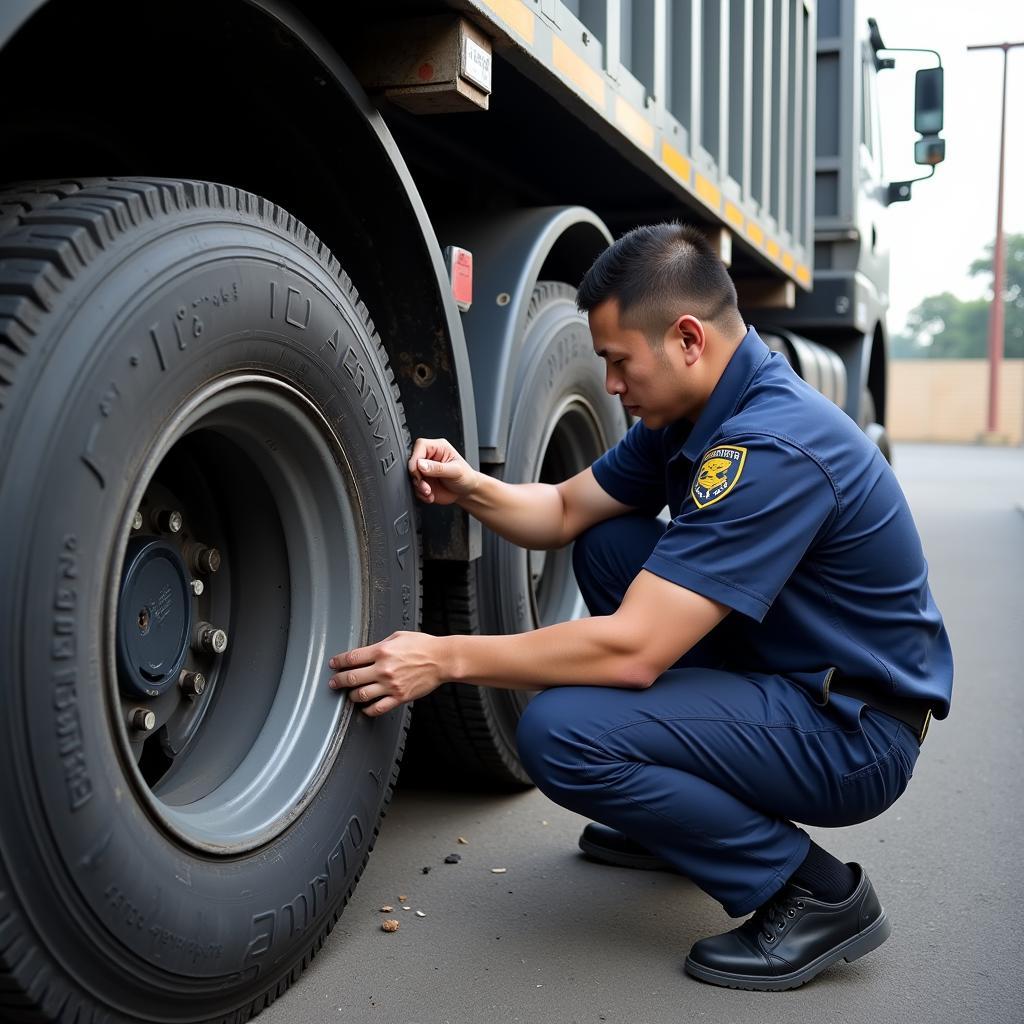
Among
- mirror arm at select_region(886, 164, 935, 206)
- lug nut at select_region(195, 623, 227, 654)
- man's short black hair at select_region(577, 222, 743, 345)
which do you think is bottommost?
lug nut at select_region(195, 623, 227, 654)

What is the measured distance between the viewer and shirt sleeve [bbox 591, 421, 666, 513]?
2.59 metres

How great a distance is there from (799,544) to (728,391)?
0.38 metres

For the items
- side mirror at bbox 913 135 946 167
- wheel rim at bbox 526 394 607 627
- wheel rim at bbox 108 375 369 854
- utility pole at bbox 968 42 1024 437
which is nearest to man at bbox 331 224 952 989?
wheel rim at bbox 108 375 369 854

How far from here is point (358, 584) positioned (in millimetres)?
1999

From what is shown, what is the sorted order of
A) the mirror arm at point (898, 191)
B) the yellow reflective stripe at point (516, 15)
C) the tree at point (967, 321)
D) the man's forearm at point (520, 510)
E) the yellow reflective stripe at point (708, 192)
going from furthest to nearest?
the tree at point (967, 321)
the mirror arm at point (898, 191)
the yellow reflective stripe at point (708, 192)
the man's forearm at point (520, 510)
the yellow reflective stripe at point (516, 15)

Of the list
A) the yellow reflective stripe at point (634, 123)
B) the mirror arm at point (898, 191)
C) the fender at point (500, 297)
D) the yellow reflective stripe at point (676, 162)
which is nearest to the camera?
the fender at point (500, 297)

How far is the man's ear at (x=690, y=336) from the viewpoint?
87.3 inches

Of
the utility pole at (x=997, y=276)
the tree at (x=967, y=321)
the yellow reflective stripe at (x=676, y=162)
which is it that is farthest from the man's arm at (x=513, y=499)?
the tree at (x=967, y=321)

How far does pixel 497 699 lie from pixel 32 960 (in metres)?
1.46

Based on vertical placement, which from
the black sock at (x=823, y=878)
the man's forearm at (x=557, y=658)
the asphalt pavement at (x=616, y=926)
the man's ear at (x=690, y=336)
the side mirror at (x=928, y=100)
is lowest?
the asphalt pavement at (x=616, y=926)

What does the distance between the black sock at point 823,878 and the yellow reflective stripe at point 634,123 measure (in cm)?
176

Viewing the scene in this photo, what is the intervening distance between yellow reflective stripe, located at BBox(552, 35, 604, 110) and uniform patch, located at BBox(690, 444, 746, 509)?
93 cm

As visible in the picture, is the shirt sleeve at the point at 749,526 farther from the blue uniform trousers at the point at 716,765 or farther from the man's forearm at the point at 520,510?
the man's forearm at the point at 520,510

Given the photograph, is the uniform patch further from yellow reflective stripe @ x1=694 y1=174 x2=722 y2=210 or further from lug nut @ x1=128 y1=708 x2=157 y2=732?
yellow reflective stripe @ x1=694 y1=174 x2=722 y2=210
